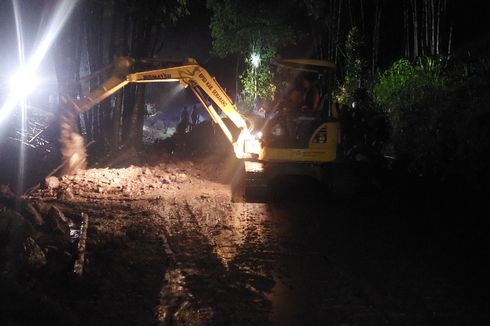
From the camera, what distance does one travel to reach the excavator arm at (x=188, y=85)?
9727 mm

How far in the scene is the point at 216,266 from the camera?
572cm

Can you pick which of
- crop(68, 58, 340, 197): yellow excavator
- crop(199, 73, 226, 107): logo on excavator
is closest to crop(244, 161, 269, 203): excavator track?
crop(68, 58, 340, 197): yellow excavator

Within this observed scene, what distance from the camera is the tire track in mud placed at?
178 inches

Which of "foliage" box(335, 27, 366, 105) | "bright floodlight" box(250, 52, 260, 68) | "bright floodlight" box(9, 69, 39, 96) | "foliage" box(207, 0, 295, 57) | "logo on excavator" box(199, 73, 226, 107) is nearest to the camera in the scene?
"logo on excavator" box(199, 73, 226, 107)

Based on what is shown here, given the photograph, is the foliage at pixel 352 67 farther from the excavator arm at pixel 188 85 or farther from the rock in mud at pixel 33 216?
the rock in mud at pixel 33 216

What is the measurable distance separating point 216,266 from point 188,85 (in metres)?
5.90

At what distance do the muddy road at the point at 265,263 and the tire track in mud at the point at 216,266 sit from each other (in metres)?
0.02

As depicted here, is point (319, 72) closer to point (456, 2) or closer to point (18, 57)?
point (18, 57)

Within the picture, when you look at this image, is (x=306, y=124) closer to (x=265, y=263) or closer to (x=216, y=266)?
(x=265, y=263)

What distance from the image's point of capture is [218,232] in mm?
7184

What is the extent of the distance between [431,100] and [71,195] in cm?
819

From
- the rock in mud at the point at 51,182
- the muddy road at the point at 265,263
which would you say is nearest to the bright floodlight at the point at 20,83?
the rock in mud at the point at 51,182

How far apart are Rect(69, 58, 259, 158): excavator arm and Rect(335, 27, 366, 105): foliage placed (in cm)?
950

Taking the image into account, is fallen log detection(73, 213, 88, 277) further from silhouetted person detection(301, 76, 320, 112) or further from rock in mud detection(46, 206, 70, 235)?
silhouetted person detection(301, 76, 320, 112)
